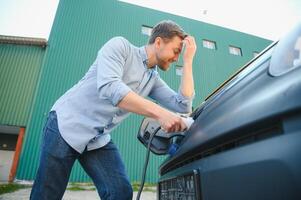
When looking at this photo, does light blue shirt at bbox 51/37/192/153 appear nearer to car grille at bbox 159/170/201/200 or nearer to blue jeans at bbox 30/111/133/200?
blue jeans at bbox 30/111/133/200

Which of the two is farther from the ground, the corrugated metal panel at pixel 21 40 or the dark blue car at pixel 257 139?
the corrugated metal panel at pixel 21 40

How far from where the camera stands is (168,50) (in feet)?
5.00

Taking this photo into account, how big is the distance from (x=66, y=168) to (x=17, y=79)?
10891 millimetres

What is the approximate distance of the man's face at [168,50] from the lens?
1.53 m

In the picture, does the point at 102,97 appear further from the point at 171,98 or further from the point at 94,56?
the point at 94,56

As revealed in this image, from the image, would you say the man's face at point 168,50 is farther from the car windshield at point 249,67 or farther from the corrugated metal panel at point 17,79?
the corrugated metal panel at point 17,79

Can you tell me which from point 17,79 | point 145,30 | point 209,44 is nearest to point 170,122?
point 17,79

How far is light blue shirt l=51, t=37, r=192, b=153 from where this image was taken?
1209 mm

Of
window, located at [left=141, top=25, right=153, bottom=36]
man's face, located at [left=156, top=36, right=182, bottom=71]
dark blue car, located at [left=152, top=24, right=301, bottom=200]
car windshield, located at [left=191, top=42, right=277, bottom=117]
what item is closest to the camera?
dark blue car, located at [left=152, top=24, right=301, bottom=200]

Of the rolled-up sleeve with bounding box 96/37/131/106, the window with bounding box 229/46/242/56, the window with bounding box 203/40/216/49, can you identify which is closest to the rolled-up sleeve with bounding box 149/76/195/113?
the rolled-up sleeve with bounding box 96/37/131/106

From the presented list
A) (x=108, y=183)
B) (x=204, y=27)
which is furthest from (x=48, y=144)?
(x=204, y=27)

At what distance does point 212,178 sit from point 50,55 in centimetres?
1085

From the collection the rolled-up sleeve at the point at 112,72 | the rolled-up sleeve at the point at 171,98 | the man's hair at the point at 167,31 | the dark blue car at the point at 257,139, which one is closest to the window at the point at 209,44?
the rolled-up sleeve at the point at 171,98

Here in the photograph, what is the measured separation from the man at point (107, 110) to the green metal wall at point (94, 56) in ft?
26.5
